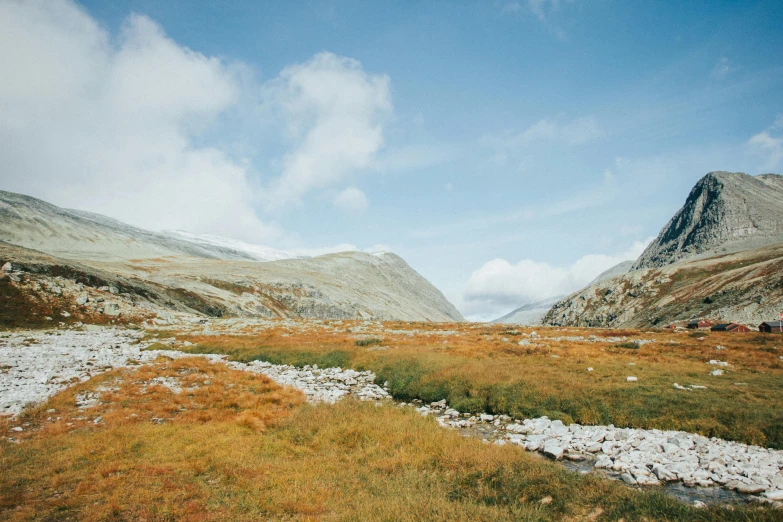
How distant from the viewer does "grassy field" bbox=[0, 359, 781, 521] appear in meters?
8.46

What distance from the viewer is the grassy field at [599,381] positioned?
15445mm

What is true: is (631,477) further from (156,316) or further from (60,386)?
(156,316)

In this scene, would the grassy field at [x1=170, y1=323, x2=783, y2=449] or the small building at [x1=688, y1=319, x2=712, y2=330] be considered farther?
the small building at [x1=688, y1=319, x2=712, y2=330]

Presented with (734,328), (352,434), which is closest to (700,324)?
(734,328)

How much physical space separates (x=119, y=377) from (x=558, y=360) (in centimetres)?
2918

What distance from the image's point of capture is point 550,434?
15086 mm

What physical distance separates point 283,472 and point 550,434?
1051 cm

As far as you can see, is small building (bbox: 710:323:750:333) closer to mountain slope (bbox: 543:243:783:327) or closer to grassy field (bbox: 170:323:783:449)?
mountain slope (bbox: 543:243:783:327)

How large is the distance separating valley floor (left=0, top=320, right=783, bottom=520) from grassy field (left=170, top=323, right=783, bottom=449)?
0.35 ft

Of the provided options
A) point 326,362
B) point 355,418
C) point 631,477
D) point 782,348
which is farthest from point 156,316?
point 782,348

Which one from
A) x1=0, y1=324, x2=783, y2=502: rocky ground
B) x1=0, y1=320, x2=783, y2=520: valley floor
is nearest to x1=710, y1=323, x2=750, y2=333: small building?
x1=0, y1=320, x2=783, y2=520: valley floor

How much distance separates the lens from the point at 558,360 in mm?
27516

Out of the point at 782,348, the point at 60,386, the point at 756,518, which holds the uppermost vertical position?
the point at 782,348

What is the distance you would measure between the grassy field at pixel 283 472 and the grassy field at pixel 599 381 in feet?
19.5
